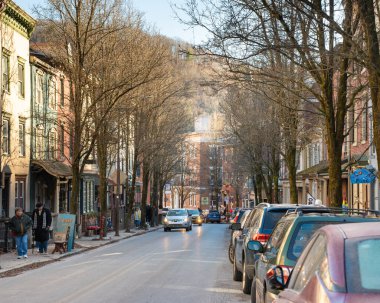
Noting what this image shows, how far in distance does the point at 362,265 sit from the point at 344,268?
5.3 inches

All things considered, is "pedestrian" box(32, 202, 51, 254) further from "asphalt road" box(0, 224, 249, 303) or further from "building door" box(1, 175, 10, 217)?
"building door" box(1, 175, 10, 217)

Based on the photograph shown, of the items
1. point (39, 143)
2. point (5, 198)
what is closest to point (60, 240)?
point (5, 198)

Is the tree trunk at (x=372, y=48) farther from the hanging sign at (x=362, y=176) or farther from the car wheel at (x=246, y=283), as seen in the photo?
the hanging sign at (x=362, y=176)

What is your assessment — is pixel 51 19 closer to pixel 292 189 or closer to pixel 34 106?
pixel 34 106

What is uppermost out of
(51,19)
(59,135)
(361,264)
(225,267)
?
(51,19)

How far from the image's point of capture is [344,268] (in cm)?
474

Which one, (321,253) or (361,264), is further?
(321,253)

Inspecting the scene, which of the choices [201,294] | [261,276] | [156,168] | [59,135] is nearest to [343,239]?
[261,276]

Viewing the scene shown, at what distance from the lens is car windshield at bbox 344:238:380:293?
4.63m

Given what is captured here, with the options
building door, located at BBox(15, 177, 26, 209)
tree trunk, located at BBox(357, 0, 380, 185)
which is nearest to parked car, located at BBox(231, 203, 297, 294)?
tree trunk, located at BBox(357, 0, 380, 185)

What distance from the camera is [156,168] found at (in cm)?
6444

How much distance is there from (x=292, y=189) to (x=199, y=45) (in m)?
19.3

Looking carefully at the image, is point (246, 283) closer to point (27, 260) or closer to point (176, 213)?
point (27, 260)

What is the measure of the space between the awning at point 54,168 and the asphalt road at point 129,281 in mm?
12658
